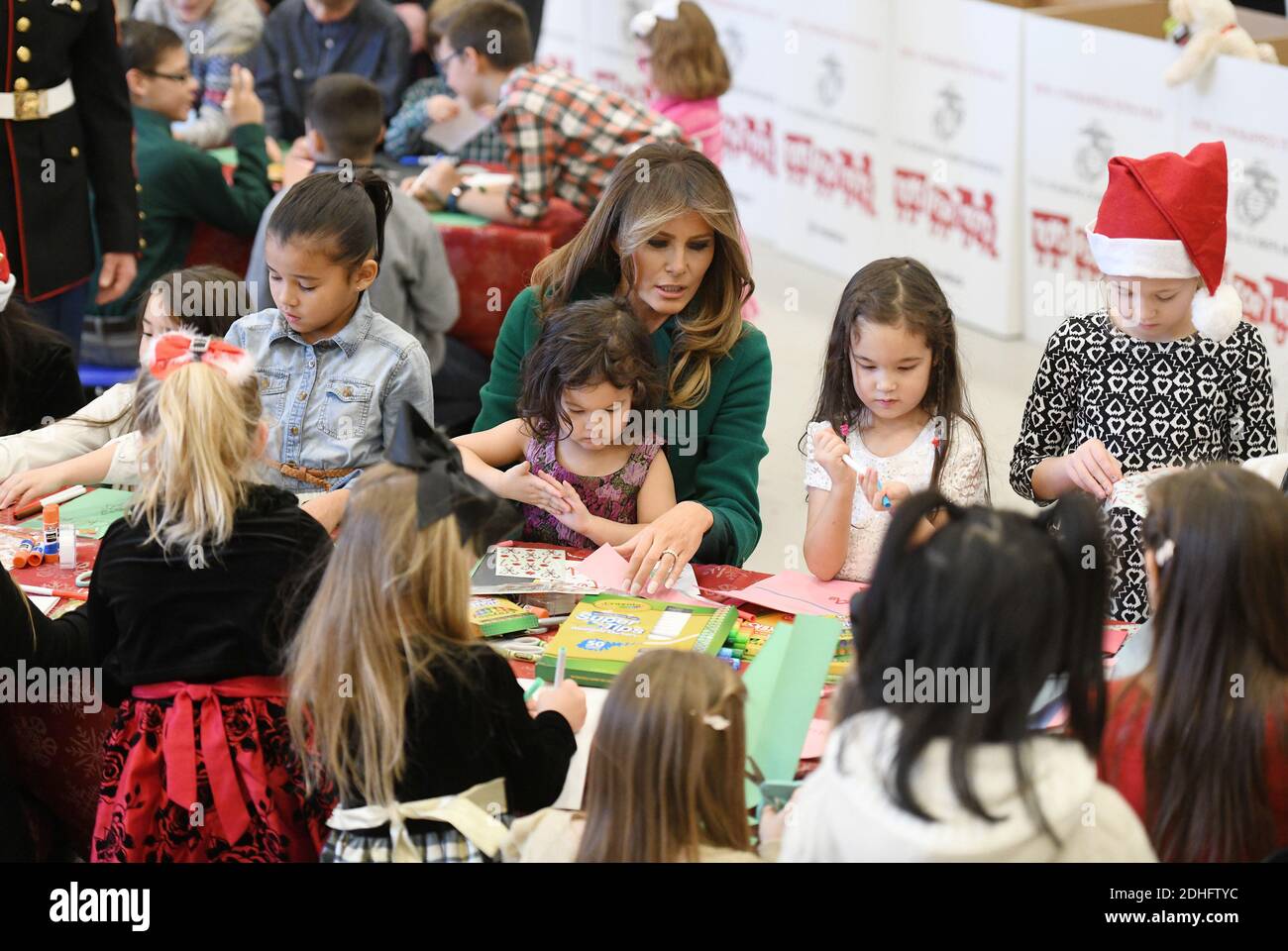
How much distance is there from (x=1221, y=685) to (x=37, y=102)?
3.27 metres

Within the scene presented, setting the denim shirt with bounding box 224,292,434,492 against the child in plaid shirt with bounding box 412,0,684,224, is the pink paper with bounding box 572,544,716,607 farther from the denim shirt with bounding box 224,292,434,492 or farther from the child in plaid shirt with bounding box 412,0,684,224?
the child in plaid shirt with bounding box 412,0,684,224

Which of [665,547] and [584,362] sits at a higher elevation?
[584,362]

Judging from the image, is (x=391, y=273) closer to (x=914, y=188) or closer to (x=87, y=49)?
(x=87, y=49)

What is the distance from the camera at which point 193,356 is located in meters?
2.36

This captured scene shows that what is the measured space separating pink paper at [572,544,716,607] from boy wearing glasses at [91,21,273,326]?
7.99ft

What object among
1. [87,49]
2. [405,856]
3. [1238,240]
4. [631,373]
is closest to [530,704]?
[405,856]

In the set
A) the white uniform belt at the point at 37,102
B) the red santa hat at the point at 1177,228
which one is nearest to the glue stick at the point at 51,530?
the white uniform belt at the point at 37,102

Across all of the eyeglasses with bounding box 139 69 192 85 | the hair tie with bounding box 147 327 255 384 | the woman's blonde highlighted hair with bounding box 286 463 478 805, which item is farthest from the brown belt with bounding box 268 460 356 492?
the eyeglasses with bounding box 139 69 192 85

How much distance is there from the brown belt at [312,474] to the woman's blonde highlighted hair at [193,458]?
0.65m

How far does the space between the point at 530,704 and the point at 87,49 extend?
2.64 metres

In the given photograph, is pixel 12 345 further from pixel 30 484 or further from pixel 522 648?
pixel 522 648

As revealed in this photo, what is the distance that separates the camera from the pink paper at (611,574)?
2703mm

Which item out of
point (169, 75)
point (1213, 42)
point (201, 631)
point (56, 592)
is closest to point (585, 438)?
point (201, 631)

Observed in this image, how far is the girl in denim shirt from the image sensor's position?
2.99 m
